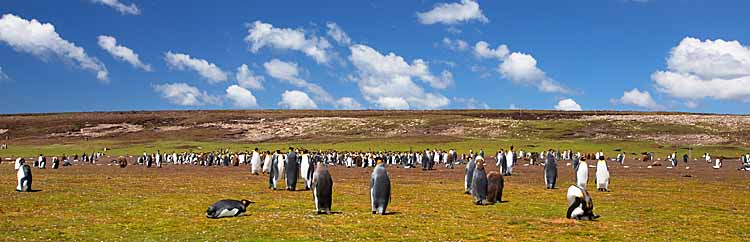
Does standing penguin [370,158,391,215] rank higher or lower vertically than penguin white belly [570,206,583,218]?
higher

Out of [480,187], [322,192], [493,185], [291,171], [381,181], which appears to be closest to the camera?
[322,192]

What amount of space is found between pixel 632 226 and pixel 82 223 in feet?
43.0

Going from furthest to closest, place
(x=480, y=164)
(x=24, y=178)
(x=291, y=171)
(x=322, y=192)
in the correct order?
(x=291, y=171) < (x=24, y=178) < (x=480, y=164) < (x=322, y=192)

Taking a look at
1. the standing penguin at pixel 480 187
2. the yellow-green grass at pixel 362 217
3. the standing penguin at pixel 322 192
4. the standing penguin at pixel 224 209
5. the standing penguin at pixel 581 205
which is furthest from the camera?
the standing penguin at pixel 480 187

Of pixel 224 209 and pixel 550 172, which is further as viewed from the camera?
pixel 550 172

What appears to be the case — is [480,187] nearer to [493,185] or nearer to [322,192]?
[493,185]

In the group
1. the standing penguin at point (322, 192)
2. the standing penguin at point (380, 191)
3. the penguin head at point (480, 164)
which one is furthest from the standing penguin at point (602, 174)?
the standing penguin at point (322, 192)

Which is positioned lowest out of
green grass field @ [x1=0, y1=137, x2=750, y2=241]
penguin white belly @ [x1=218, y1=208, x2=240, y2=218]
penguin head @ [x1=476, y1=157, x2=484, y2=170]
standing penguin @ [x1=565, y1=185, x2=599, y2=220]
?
green grass field @ [x1=0, y1=137, x2=750, y2=241]

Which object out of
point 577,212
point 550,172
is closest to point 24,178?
point 577,212

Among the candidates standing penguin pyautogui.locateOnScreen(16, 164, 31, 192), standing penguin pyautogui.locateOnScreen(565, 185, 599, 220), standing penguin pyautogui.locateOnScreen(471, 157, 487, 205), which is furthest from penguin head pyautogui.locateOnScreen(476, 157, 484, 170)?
standing penguin pyautogui.locateOnScreen(16, 164, 31, 192)

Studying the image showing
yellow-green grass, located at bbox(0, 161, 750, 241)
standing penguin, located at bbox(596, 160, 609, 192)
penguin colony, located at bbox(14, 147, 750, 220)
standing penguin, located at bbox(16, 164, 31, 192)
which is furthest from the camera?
standing penguin, located at bbox(596, 160, 609, 192)

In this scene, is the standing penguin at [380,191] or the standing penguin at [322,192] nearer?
the standing penguin at [322,192]

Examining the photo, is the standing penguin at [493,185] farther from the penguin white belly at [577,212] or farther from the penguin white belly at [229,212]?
the penguin white belly at [229,212]

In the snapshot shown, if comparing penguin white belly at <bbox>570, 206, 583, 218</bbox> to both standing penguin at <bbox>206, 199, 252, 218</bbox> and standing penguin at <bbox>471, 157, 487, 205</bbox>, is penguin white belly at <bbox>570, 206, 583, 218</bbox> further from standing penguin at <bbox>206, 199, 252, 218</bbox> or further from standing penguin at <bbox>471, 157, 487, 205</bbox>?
standing penguin at <bbox>206, 199, 252, 218</bbox>
